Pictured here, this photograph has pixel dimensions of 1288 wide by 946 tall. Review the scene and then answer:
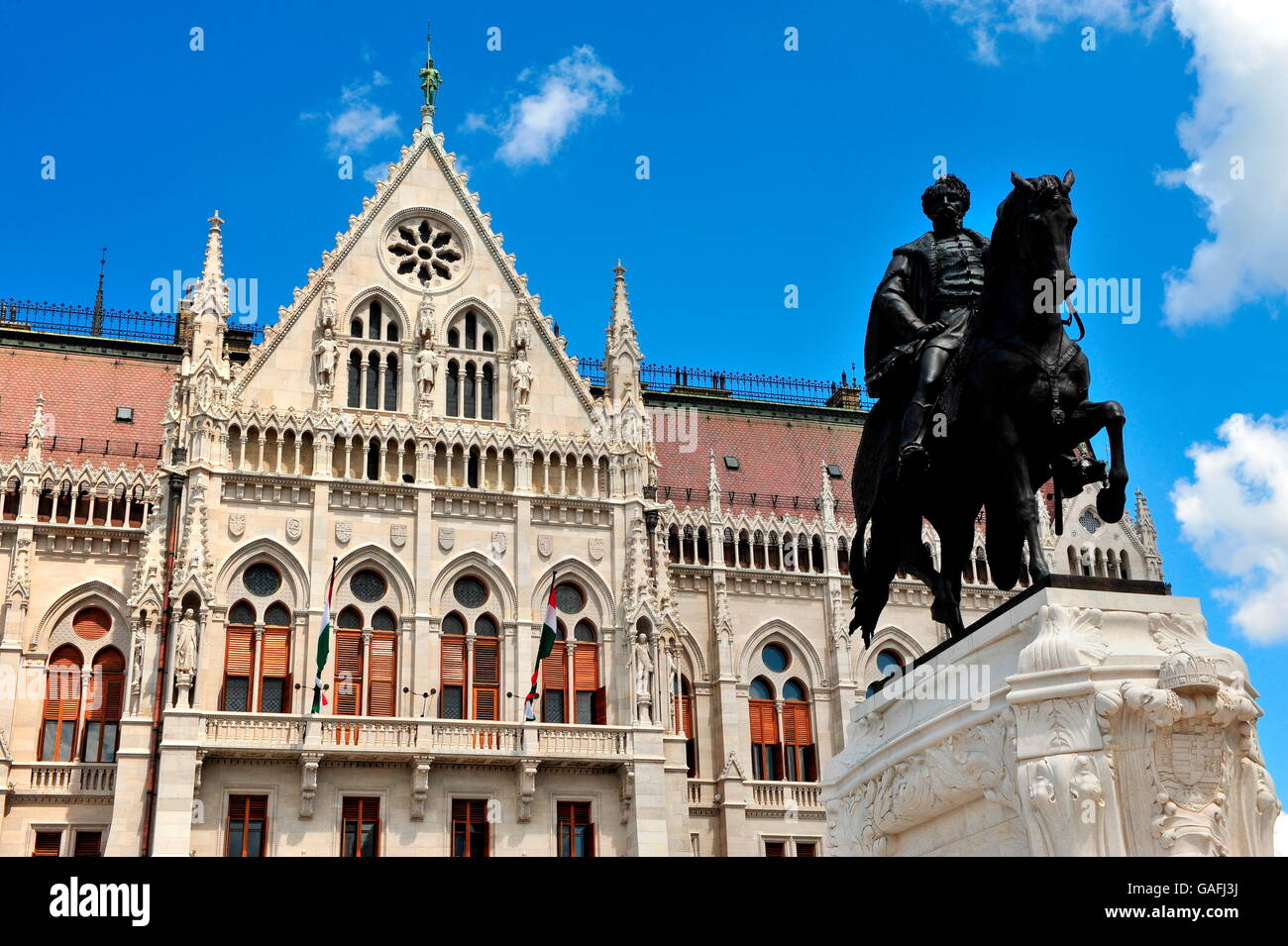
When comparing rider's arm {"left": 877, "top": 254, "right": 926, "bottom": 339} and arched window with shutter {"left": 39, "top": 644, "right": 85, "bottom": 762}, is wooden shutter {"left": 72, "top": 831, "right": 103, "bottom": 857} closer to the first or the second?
arched window with shutter {"left": 39, "top": 644, "right": 85, "bottom": 762}

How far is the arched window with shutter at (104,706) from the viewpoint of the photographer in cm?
3744

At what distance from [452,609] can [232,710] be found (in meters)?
5.83

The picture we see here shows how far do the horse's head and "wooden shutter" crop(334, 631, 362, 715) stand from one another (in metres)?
28.3

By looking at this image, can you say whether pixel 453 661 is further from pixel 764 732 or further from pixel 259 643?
pixel 764 732

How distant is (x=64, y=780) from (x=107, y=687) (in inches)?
104

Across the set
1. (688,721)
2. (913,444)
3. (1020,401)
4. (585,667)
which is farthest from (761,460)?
(1020,401)

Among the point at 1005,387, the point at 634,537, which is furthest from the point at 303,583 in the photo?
the point at 1005,387

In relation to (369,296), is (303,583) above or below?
below

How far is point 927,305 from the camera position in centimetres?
1199
